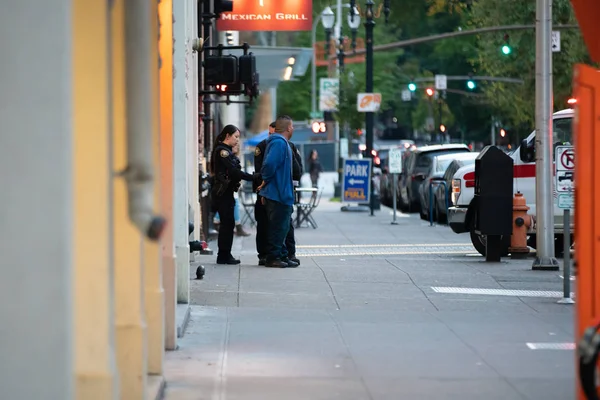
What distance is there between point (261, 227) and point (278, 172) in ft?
3.53

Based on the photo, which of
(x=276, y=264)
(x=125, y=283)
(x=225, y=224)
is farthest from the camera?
(x=225, y=224)

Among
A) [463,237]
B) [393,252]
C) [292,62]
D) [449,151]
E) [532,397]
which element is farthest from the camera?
[449,151]

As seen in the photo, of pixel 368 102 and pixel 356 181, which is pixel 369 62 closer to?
pixel 368 102

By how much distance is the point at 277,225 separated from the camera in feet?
54.2

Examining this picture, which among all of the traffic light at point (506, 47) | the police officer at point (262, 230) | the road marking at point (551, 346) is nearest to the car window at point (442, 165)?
the traffic light at point (506, 47)

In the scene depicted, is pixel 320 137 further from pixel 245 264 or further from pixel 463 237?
pixel 245 264

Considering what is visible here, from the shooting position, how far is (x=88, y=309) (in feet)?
19.1

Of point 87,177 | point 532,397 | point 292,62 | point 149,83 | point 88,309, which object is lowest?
point 532,397

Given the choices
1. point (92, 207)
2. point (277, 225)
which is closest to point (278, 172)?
point (277, 225)

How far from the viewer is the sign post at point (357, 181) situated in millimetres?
31688

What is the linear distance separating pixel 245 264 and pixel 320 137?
57151 millimetres

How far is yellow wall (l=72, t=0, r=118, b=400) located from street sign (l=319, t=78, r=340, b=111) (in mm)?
36893

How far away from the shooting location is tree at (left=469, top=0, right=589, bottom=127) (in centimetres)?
3328

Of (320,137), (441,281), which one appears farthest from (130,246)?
(320,137)
